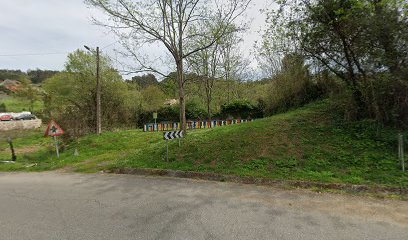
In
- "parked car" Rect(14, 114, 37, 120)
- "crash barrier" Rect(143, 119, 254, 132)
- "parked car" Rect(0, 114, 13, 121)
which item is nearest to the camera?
"crash barrier" Rect(143, 119, 254, 132)

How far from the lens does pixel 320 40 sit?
9469mm

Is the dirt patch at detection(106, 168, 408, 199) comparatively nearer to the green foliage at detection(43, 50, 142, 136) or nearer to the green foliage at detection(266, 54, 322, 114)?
the green foliage at detection(266, 54, 322, 114)

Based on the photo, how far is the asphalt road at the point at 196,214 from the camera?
3934 millimetres

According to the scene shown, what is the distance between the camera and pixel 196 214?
15.4 feet

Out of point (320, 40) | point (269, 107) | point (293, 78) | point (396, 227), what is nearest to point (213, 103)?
point (269, 107)

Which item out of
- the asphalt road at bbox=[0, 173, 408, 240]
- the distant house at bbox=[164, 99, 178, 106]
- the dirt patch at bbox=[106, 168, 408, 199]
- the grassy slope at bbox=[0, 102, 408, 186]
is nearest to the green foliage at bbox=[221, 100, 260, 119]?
the distant house at bbox=[164, 99, 178, 106]

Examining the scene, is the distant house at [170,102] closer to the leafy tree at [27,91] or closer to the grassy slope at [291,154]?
the grassy slope at [291,154]

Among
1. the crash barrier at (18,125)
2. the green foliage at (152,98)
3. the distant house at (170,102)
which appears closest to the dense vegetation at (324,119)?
the green foliage at (152,98)

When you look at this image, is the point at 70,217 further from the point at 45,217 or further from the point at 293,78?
the point at 293,78

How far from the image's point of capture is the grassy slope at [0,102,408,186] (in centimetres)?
679

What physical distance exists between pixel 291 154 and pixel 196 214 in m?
4.74

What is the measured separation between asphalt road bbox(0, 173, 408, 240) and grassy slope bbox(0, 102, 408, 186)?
116 centimetres

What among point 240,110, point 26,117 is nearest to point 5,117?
point 26,117

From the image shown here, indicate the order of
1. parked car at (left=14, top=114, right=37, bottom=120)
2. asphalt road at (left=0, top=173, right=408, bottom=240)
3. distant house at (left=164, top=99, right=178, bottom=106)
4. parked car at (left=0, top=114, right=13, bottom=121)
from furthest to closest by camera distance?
parked car at (left=0, top=114, right=13, bottom=121)
parked car at (left=14, top=114, right=37, bottom=120)
distant house at (left=164, top=99, right=178, bottom=106)
asphalt road at (left=0, top=173, right=408, bottom=240)
